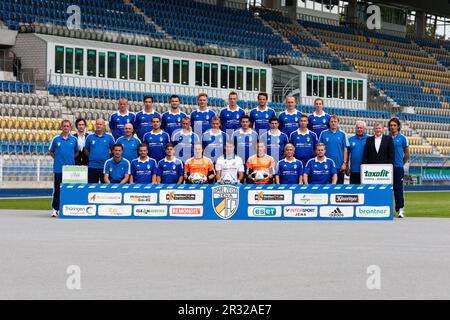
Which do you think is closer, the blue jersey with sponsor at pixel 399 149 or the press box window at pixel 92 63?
the blue jersey with sponsor at pixel 399 149

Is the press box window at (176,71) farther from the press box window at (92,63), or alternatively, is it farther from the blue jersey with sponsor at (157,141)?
the blue jersey with sponsor at (157,141)

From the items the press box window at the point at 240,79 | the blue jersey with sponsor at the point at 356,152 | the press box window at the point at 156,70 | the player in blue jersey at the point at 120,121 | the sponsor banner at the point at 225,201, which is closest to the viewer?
the sponsor banner at the point at 225,201

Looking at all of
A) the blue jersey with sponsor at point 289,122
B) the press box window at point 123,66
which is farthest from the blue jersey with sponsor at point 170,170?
the press box window at point 123,66

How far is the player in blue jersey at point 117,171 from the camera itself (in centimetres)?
2025

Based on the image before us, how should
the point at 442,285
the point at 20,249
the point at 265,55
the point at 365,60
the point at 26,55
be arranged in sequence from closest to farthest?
the point at 442,285 → the point at 20,249 → the point at 26,55 → the point at 265,55 → the point at 365,60

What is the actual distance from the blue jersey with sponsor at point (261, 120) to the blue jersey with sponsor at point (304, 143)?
69cm

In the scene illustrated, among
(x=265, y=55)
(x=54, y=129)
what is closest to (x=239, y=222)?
(x=54, y=129)

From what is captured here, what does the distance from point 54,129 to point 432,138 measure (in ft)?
92.5


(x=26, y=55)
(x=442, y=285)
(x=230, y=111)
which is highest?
(x=26, y=55)

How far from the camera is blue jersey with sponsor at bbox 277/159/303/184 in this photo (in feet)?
66.5

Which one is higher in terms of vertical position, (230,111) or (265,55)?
(265,55)

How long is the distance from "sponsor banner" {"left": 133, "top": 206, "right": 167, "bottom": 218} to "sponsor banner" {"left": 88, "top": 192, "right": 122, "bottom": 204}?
1.31 ft
